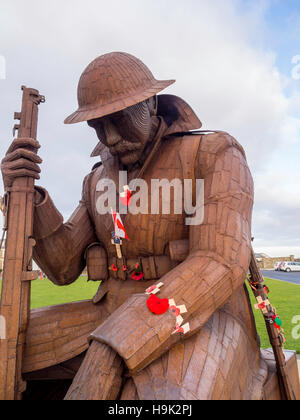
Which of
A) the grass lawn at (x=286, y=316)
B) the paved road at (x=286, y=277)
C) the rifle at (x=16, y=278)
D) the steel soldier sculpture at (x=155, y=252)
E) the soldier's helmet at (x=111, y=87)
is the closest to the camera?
the steel soldier sculpture at (x=155, y=252)

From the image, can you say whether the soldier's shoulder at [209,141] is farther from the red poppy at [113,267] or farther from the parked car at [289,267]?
the parked car at [289,267]

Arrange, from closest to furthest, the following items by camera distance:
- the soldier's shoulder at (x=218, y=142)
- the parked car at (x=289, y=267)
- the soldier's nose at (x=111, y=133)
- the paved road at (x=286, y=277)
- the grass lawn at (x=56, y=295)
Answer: the soldier's nose at (x=111, y=133), the soldier's shoulder at (x=218, y=142), the grass lawn at (x=56, y=295), the paved road at (x=286, y=277), the parked car at (x=289, y=267)

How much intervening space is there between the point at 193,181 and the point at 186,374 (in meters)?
1.20

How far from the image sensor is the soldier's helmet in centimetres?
182

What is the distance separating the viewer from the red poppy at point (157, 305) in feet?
4.90

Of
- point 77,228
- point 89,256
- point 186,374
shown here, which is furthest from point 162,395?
point 77,228

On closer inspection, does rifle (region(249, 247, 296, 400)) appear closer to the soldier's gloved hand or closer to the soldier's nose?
the soldier's nose

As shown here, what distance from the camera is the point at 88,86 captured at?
6.25ft

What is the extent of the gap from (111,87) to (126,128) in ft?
0.87

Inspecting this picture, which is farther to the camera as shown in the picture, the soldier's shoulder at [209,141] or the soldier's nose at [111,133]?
the soldier's shoulder at [209,141]

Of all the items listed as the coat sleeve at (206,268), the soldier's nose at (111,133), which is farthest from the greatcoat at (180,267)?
the soldier's nose at (111,133)

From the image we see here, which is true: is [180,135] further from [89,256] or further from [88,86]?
[89,256]

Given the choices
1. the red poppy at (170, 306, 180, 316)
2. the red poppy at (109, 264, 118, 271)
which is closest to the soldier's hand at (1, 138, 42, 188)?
the red poppy at (109, 264, 118, 271)

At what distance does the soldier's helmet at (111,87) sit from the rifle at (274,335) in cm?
134
